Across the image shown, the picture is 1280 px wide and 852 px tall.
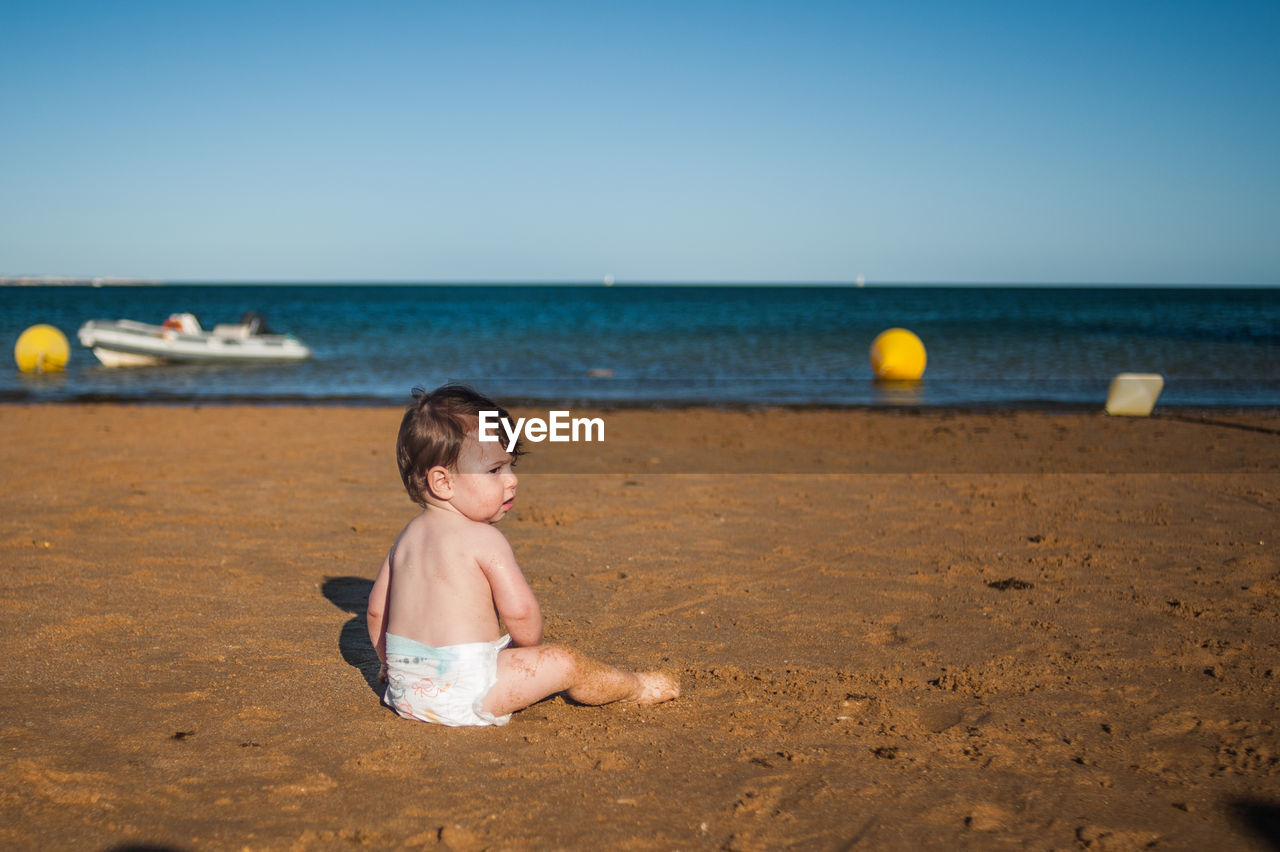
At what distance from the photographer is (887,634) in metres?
4.03

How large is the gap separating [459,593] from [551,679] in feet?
1.41

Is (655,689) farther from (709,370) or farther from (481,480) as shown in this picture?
(709,370)

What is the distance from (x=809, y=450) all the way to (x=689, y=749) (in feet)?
21.9

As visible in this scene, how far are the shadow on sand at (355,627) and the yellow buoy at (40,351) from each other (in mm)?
17745

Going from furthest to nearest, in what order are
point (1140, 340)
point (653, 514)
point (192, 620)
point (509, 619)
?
point (1140, 340) < point (653, 514) < point (192, 620) < point (509, 619)

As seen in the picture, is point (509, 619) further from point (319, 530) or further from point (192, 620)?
point (319, 530)

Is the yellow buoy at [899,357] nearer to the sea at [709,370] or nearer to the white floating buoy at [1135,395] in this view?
the sea at [709,370]

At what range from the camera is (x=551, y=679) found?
3.09 m

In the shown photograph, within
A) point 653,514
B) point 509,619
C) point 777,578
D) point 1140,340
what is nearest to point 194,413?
point 653,514

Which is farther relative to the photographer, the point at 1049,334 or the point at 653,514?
the point at 1049,334

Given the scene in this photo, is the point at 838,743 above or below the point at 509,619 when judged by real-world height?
below

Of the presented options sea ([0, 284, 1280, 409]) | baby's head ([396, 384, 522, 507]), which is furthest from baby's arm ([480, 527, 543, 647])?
sea ([0, 284, 1280, 409])

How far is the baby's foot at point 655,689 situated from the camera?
3295 millimetres

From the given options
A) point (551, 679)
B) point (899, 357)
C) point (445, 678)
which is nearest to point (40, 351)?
point (899, 357)
